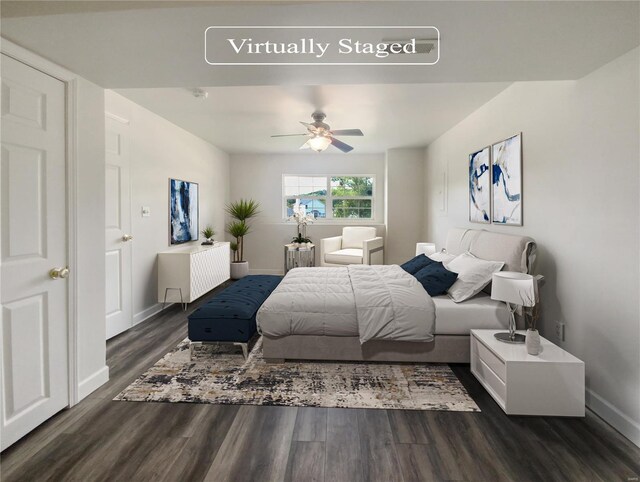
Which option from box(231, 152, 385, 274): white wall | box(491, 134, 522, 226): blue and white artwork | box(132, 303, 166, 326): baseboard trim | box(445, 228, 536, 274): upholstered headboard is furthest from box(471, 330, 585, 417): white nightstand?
box(231, 152, 385, 274): white wall

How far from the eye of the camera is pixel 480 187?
3.82 metres

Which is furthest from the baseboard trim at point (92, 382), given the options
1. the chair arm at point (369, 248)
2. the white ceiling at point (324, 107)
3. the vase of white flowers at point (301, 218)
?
the vase of white flowers at point (301, 218)

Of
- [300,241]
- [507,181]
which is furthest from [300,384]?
[300,241]

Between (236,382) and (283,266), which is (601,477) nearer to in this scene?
(236,382)

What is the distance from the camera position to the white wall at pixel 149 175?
378 cm

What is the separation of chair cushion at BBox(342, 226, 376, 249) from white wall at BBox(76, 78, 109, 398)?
4571mm

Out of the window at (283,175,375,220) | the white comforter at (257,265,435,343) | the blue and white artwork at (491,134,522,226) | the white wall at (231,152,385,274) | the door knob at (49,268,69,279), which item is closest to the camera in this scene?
the door knob at (49,268,69,279)

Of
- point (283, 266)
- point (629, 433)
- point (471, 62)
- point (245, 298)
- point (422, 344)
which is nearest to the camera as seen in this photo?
point (629, 433)

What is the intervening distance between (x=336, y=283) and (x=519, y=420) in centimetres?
179

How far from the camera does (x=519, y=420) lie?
2.04 metres

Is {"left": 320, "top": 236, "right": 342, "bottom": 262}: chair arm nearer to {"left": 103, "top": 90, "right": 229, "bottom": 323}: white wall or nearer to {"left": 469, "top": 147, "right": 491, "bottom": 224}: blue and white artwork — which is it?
{"left": 103, "top": 90, "right": 229, "bottom": 323}: white wall

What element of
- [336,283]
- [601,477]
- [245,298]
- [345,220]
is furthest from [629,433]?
[345,220]

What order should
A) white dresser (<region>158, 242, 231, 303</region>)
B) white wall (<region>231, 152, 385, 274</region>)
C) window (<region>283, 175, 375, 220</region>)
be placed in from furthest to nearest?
window (<region>283, 175, 375, 220</region>)
white wall (<region>231, 152, 385, 274</region>)
white dresser (<region>158, 242, 231, 303</region>)

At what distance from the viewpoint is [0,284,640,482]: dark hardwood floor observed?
5.33 ft
